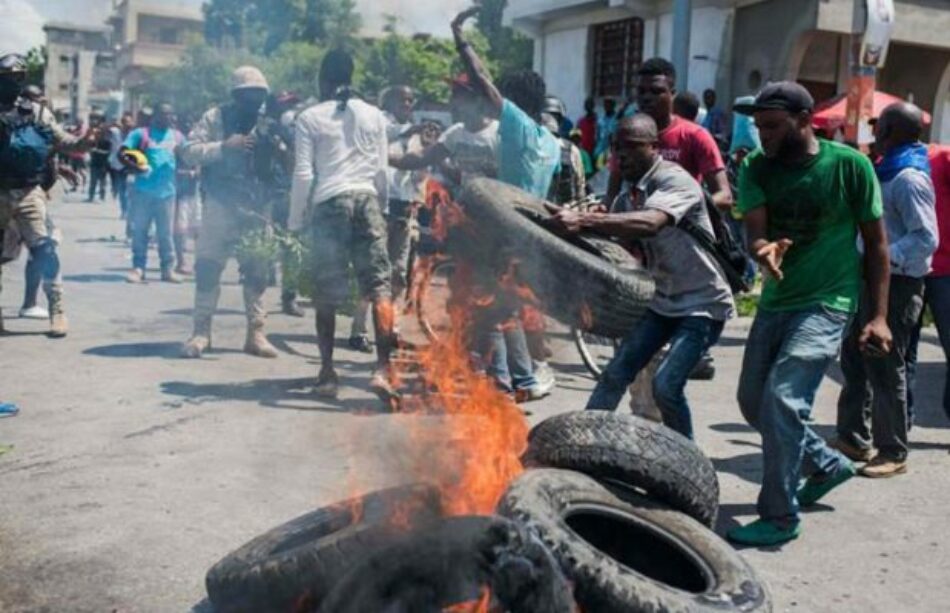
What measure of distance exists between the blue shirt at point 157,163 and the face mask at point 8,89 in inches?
167

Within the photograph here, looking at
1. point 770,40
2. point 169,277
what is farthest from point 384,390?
point 770,40

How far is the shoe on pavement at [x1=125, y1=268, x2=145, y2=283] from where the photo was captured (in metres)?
12.8

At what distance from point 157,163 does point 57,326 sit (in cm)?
415

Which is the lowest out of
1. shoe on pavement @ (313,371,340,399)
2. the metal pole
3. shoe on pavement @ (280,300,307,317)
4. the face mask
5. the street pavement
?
the street pavement

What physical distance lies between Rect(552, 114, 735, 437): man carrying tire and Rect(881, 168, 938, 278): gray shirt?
1.56 meters

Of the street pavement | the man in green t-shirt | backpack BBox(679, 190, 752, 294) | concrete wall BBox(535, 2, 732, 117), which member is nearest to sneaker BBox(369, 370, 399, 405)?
the street pavement

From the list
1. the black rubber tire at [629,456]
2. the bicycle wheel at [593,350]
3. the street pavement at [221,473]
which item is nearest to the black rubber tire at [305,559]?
the street pavement at [221,473]

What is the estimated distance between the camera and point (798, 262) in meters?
4.89

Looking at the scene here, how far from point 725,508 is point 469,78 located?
125 inches

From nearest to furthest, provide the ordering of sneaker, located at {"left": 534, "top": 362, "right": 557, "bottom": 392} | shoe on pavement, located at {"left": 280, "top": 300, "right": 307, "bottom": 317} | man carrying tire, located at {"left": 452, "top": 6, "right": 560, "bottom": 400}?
1. man carrying tire, located at {"left": 452, "top": 6, "right": 560, "bottom": 400}
2. sneaker, located at {"left": 534, "top": 362, "right": 557, "bottom": 392}
3. shoe on pavement, located at {"left": 280, "top": 300, "right": 307, "bottom": 317}

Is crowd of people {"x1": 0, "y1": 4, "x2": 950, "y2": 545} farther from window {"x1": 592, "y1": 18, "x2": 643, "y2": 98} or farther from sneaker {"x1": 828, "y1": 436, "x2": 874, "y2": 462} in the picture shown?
window {"x1": 592, "y1": 18, "x2": 643, "y2": 98}

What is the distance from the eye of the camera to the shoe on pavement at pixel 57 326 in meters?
8.92

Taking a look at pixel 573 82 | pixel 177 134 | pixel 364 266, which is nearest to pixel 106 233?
pixel 177 134

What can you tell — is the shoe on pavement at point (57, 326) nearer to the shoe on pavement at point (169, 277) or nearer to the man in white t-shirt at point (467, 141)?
the man in white t-shirt at point (467, 141)
